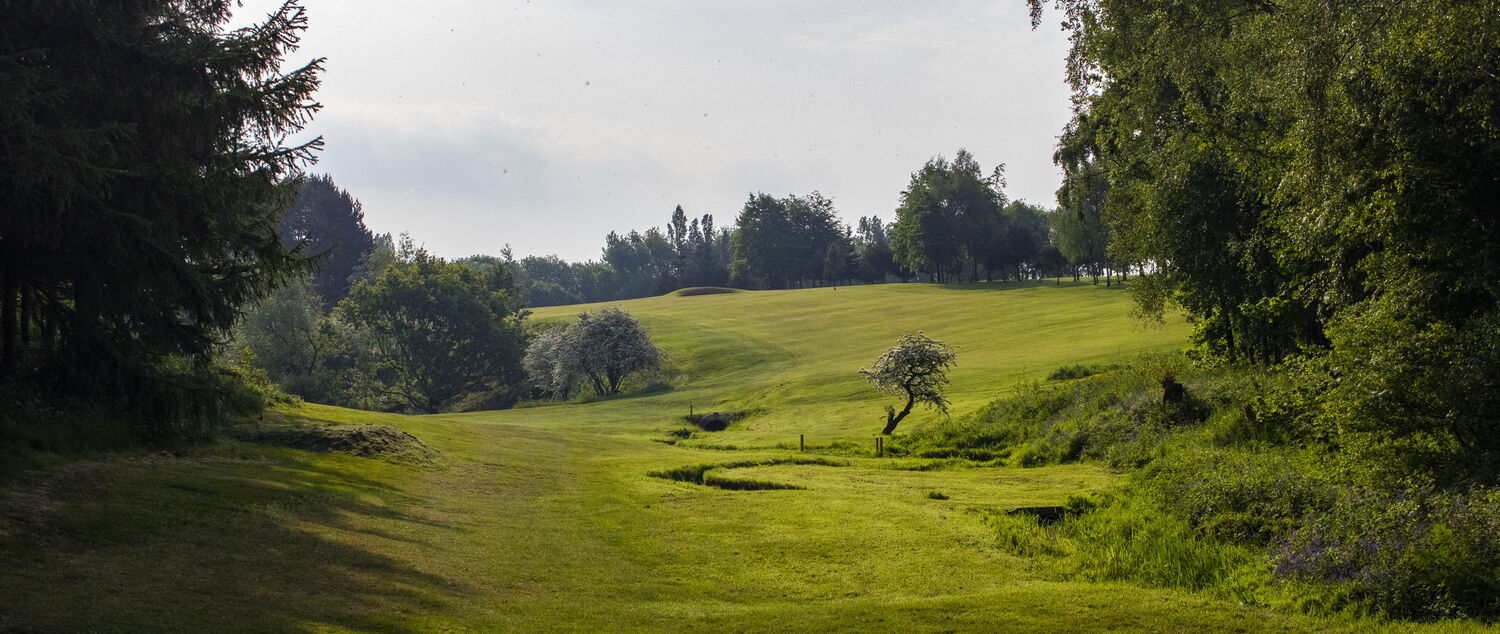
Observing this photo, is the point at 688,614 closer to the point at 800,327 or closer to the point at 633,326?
the point at 633,326

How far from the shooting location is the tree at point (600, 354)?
225 feet

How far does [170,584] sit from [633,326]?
6113 cm

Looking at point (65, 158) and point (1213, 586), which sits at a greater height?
point (65, 158)

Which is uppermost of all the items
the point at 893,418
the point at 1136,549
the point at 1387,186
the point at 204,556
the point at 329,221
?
the point at 329,221

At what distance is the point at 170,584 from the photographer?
9859 mm

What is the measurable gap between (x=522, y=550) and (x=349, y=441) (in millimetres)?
10605

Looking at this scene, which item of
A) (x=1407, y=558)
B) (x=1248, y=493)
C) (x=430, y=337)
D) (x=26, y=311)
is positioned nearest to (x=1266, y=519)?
(x=1248, y=493)

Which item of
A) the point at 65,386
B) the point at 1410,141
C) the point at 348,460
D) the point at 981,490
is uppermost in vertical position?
the point at 1410,141

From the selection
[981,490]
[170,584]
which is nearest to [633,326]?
[981,490]

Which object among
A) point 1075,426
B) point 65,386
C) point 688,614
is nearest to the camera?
point 688,614

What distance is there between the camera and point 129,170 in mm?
15648

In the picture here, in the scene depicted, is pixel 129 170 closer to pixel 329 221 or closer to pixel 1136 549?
pixel 1136 549

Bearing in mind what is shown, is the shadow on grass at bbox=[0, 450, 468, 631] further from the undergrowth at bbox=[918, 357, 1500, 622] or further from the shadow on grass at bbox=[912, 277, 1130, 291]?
the shadow on grass at bbox=[912, 277, 1130, 291]

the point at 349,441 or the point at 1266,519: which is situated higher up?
the point at 349,441
